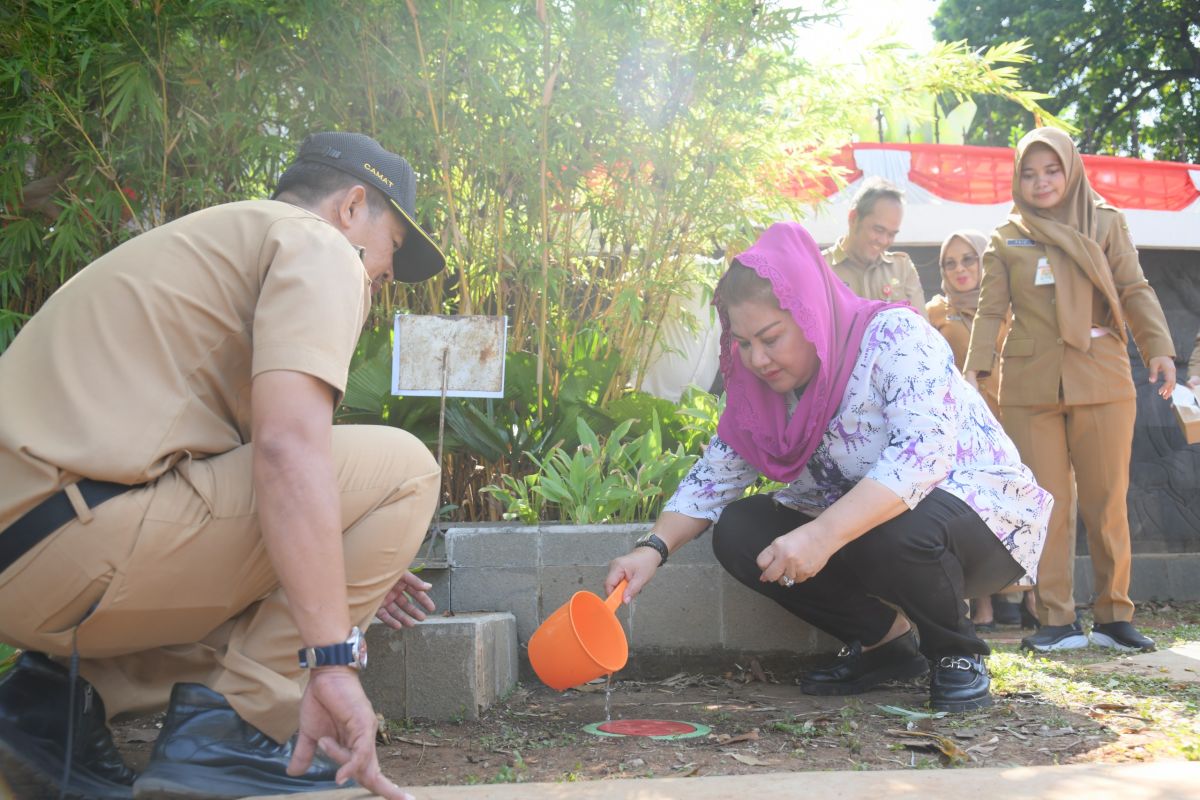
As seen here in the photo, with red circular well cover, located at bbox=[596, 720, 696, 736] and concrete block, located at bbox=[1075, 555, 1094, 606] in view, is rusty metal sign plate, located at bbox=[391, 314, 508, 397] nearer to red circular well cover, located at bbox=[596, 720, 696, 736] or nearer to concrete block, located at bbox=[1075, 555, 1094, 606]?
red circular well cover, located at bbox=[596, 720, 696, 736]

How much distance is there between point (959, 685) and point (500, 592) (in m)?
1.30

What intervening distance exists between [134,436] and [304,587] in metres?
0.38

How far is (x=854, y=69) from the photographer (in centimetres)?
484

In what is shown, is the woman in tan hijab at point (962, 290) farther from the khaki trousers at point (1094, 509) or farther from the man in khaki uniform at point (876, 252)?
the khaki trousers at point (1094, 509)

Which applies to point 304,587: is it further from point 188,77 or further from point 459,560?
point 188,77

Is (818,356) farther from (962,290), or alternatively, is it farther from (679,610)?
(962,290)

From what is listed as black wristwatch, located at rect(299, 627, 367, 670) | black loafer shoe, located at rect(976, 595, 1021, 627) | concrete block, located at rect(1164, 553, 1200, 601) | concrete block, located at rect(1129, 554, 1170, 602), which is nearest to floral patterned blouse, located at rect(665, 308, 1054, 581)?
black wristwatch, located at rect(299, 627, 367, 670)

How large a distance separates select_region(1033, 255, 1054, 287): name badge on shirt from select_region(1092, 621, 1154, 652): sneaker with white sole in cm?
121

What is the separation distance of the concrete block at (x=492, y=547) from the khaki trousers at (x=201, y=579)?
3.80 feet

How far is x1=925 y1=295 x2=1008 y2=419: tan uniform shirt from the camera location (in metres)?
4.64

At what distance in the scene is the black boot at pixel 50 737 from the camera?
170 centimetres

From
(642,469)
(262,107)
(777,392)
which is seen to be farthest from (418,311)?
(777,392)

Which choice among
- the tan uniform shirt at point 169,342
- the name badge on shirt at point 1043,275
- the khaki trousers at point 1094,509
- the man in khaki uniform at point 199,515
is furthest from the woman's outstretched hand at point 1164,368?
the tan uniform shirt at point 169,342

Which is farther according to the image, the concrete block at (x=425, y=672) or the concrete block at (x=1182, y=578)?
the concrete block at (x=1182, y=578)
